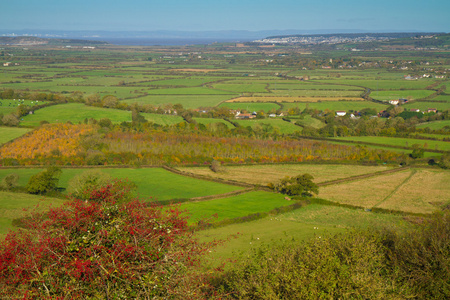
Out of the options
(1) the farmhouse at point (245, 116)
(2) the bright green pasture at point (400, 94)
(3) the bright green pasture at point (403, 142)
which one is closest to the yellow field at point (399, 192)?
(3) the bright green pasture at point (403, 142)

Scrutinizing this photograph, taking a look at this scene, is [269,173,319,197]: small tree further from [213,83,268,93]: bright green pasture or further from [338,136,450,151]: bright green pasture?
[213,83,268,93]: bright green pasture

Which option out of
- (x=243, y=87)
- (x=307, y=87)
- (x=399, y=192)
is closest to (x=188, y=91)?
(x=243, y=87)

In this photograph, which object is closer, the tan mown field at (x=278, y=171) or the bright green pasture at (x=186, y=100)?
the tan mown field at (x=278, y=171)

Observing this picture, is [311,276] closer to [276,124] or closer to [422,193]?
[422,193]

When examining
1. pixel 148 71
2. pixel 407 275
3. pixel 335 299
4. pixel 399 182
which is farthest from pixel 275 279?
pixel 148 71

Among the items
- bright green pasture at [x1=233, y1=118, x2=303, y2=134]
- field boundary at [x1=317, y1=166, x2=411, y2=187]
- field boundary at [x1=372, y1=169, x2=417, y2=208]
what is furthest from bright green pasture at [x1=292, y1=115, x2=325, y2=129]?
field boundary at [x1=372, y1=169, x2=417, y2=208]

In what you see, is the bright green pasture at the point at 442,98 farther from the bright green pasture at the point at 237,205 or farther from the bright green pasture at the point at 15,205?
the bright green pasture at the point at 15,205

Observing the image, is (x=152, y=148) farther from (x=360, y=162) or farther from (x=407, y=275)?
(x=407, y=275)
